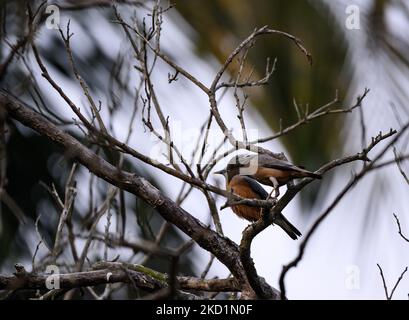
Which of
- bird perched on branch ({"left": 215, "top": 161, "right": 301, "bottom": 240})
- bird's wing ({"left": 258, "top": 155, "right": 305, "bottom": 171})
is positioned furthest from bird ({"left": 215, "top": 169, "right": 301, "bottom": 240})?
bird's wing ({"left": 258, "top": 155, "right": 305, "bottom": 171})

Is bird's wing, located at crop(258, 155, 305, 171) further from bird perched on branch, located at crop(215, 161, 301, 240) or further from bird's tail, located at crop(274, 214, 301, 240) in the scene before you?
bird perched on branch, located at crop(215, 161, 301, 240)

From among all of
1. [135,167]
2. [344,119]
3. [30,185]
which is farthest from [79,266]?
[30,185]

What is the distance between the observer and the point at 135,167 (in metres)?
9.01

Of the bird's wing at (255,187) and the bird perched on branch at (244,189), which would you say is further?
the bird's wing at (255,187)

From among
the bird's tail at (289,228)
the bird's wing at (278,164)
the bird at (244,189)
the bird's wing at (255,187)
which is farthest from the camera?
the bird's wing at (255,187)

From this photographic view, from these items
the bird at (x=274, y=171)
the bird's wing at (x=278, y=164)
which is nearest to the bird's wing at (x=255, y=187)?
the bird at (x=274, y=171)

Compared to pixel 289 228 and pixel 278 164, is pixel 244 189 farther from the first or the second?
pixel 278 164

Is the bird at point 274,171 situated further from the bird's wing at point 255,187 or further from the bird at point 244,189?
the bird's wing at point 255,187

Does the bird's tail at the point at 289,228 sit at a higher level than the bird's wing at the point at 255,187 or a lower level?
lower

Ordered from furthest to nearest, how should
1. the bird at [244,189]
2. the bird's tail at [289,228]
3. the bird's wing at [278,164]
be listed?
1. the bird at [244,189]
2. the bird's tail at [289,228]
3. the bird's wing at [278,164]

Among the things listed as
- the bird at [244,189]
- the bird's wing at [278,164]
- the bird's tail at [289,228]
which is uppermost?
the bird at [244,189]

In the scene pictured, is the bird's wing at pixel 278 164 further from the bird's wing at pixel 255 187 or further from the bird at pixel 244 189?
the bird's wing at pixel 255 187

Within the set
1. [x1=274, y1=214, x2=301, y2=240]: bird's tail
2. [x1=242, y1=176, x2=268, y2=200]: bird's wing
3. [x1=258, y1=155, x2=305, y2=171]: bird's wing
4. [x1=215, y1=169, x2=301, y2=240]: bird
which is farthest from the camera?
[x1=242, y1=176, x2=268, y2=200]: bird's wing
